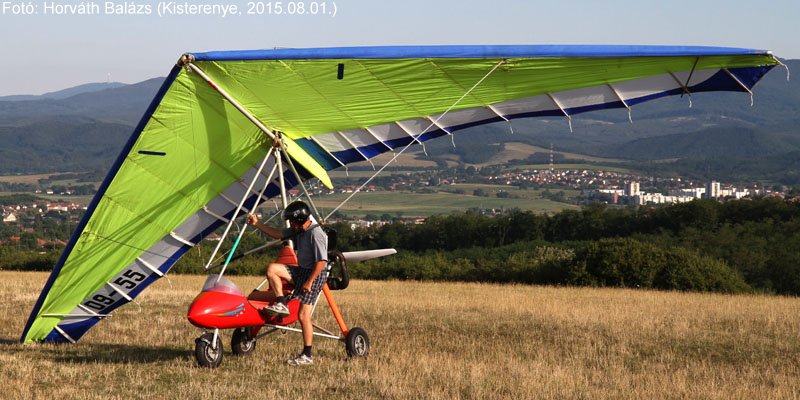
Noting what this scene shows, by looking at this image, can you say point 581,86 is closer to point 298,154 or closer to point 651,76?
point 651,76

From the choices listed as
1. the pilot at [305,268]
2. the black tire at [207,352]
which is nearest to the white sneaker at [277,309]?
the pilot at [305,268]

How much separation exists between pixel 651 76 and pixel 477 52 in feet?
6.16

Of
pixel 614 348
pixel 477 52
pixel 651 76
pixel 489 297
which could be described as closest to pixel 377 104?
pixel 477 52

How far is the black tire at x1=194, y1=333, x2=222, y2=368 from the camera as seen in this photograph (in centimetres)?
995

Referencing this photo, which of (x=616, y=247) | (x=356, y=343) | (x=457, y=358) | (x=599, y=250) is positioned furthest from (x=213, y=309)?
(x=599, y=250)

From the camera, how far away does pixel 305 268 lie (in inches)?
408

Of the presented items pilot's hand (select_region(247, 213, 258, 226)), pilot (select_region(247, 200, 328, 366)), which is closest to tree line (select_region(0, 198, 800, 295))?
pilot's hand (select_region(247, 213, 258, 226))

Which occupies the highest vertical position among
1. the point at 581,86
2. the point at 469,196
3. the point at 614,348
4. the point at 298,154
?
the point at 581,86

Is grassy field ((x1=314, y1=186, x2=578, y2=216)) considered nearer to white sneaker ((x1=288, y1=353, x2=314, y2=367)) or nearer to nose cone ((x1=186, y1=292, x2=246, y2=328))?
white sneaker ((x1=288, y1=353, x2=314, y2=367))

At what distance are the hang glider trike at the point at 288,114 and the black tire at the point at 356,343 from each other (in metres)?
1.24

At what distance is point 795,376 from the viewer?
395 inches

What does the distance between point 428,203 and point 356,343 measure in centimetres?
14349

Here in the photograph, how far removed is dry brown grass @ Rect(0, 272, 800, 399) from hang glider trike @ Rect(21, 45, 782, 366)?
0.97 meters

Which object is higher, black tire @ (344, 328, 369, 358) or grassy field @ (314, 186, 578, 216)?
black tire @ (344, 328, 369, 358)
